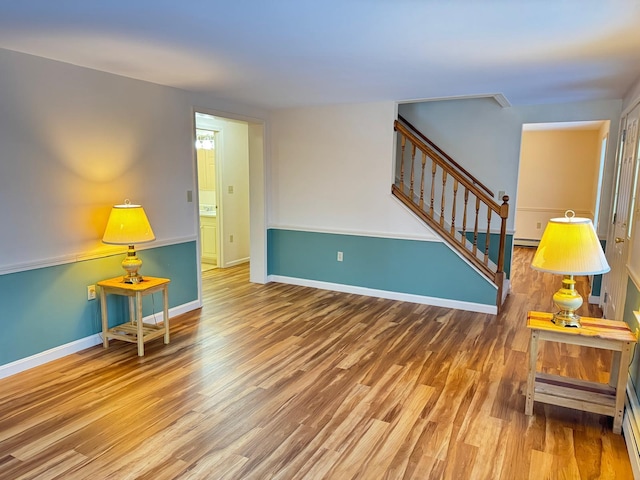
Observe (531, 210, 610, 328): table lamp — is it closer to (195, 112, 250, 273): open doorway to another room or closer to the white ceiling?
the white ceiling

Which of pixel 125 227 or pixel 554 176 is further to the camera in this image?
pixel 554 176

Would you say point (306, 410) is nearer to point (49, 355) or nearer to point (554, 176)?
point (49, 355)

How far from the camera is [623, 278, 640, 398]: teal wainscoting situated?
231 centimetres

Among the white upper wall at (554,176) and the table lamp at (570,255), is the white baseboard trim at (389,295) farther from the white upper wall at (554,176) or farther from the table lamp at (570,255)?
the white upper wall at (554,176)

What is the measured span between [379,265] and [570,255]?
2.70 m

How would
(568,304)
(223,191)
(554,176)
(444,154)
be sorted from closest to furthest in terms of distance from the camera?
(568,304)
(444,154)
(223,191)
(554,176)

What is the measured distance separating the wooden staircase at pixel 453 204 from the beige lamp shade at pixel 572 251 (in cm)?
191

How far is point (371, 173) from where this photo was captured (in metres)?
4.76

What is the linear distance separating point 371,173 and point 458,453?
319cm

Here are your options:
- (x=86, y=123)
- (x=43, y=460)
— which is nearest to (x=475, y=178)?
(x=86, y=123)

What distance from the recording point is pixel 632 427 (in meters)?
2.14

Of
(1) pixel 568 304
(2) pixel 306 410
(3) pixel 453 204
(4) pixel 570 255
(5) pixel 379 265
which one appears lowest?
(2) pixel 306 410

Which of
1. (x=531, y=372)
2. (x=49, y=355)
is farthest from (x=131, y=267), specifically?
(x=531, y=372)

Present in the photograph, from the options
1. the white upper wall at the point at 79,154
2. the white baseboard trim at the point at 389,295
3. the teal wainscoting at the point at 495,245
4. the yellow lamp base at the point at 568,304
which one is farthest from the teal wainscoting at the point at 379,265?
the yellow lamp base at the point at 568,304
